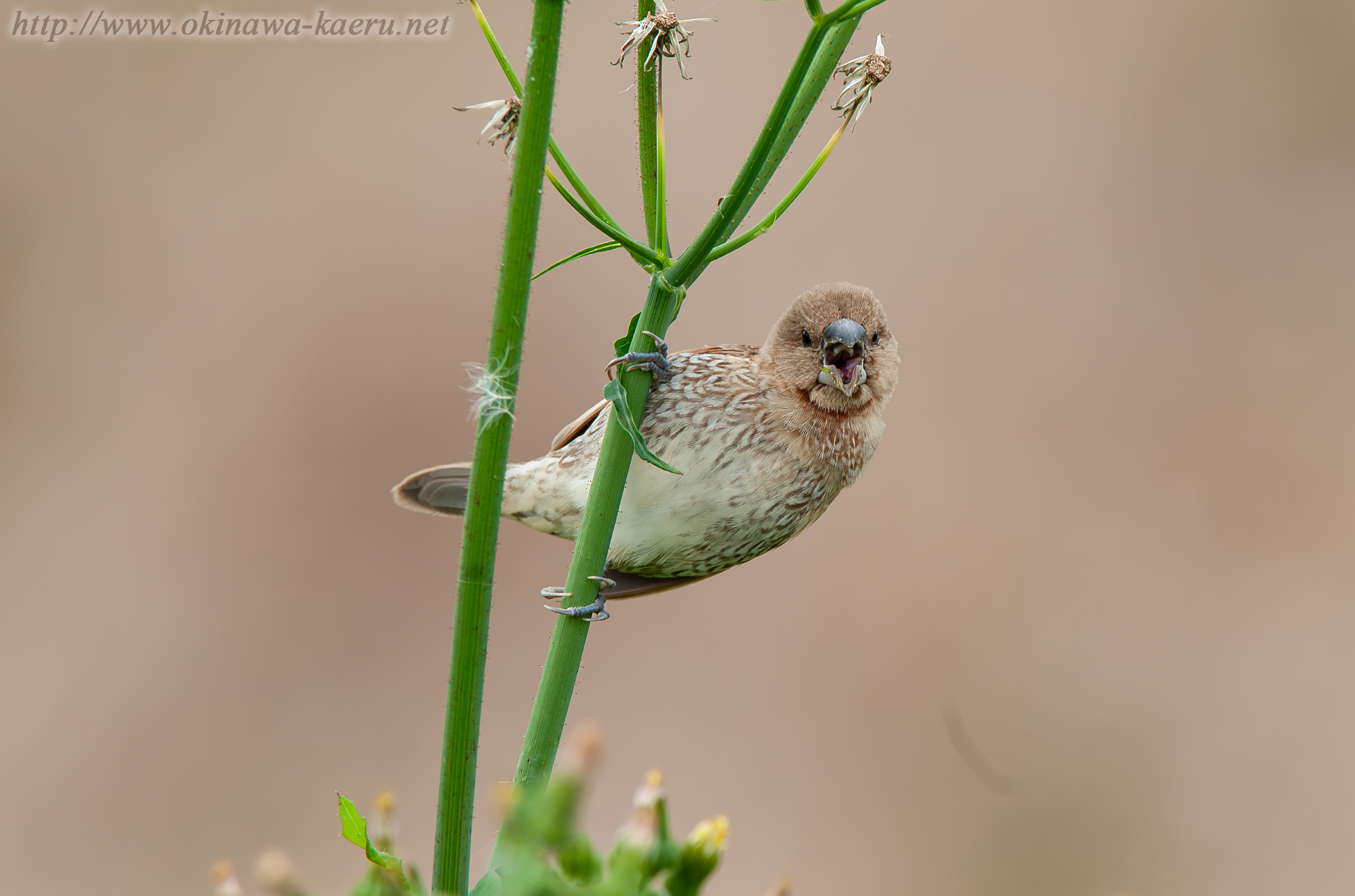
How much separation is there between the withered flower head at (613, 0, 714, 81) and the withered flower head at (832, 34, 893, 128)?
0.14 meters

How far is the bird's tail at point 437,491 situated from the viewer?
4.30 ft

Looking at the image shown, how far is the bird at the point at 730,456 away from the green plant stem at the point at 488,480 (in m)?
0.60

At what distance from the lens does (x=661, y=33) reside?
0.76m

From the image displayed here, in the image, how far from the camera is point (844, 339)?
4.14 feet

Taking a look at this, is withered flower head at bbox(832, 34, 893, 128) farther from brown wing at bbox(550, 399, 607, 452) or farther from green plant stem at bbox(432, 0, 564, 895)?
brown wing at bbox(550, 399, 607, 452)

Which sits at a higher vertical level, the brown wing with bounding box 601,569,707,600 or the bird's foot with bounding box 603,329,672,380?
the bird's foot with bounding box 603,329,672,380

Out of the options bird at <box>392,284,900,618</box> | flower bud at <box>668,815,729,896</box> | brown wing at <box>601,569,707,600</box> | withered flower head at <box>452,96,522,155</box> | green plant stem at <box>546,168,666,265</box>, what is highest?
withered flower head at <box>452,96,522,155</box>

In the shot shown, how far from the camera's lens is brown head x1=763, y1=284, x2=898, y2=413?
1.28 meters

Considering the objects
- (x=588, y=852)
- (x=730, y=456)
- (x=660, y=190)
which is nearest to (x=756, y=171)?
(x=660, y=190)

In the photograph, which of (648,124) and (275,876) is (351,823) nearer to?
(275,876)

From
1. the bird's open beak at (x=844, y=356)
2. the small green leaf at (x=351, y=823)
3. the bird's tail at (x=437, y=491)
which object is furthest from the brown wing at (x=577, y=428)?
the small green leaf at (x=351, y=823)

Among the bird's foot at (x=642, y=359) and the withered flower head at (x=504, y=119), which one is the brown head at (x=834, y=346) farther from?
the withered flower head at (x=504, y=119)

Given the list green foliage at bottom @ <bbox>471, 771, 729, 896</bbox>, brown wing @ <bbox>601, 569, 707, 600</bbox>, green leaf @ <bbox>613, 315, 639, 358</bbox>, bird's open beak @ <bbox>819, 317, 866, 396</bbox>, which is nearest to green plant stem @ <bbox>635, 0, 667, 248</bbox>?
green leaf @ <bbox>613, 315, 639, 358</bbox>

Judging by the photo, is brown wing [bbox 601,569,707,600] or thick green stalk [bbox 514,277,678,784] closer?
thick green stalk [bbox 514,277,678,784]
